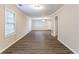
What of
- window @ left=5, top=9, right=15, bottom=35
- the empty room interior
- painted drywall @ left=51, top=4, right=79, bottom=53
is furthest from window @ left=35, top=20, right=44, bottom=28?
painted drywall @ left=51, top=4, right=79, bottom=53

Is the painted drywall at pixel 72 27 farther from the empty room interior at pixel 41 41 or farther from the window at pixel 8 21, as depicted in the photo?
the window at pixel 8 21

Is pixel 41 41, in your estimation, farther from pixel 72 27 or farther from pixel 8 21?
pixel 72 27

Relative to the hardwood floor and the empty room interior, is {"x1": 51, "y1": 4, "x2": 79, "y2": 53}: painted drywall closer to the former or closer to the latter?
the empty room interior

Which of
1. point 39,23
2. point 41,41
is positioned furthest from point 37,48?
point 39,23

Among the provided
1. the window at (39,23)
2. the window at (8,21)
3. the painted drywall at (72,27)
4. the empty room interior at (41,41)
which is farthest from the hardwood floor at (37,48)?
the window at (39,23)

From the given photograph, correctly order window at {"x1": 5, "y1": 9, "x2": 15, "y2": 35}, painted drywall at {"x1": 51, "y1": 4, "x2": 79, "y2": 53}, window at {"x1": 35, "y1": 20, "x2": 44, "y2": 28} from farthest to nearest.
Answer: window at {"x1": 35, "y1": 20, "x2": 44, "y2": 28} < window at {"x1": 5, "y1": 9, "x2": 15, "y2": 35} < painted drywall at {"x1": 51, "y1": 4, "x2": 79, "y2": 53}

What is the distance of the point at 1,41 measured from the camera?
14.3 ft

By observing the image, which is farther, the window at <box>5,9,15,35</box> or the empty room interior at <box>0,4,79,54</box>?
the window at <box>5,9,15,35</box>

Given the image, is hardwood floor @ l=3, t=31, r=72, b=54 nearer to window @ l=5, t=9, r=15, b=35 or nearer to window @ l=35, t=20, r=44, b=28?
window @ l=5, t=9, r=15, b=35

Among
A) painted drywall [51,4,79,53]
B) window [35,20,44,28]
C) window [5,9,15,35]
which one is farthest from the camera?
window [35,20,44,28]

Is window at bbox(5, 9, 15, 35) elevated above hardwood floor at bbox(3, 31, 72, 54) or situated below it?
above
